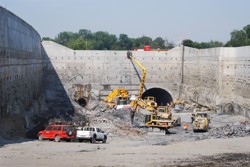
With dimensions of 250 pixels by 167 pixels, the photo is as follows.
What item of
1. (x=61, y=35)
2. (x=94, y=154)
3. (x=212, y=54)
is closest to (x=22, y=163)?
(x=94, y=154)

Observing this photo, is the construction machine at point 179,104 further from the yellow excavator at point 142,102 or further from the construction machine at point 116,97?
the construction machine at point 116,97

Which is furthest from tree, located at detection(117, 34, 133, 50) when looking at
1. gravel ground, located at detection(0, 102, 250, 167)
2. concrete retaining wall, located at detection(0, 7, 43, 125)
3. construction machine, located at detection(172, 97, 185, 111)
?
gravel ground, located at detection(0, 102, 250, 167)

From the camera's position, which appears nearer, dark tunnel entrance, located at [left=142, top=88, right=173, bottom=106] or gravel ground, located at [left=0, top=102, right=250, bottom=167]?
gravel ground, located at [left=0, top=102, right=250, bottom=167]

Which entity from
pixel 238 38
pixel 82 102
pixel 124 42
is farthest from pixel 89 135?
pixel 124 42

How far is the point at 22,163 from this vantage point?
17312 mm

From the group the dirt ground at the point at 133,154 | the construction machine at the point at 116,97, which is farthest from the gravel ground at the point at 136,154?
the construction machine at the point at 116,97

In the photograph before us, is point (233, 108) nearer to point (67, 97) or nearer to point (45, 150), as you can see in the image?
point (67, 97)

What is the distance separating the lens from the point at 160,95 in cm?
6512

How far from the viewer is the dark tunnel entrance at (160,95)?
61.7 m

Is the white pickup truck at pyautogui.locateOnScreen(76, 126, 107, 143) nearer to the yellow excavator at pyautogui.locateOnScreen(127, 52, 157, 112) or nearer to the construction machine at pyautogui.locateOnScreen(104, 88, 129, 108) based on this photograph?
the yellow excavator at pyautogui.locateOnScreen(127, 52, 157, 112)

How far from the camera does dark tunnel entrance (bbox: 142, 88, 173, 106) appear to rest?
61688 millimetres

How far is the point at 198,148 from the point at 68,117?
20.9m

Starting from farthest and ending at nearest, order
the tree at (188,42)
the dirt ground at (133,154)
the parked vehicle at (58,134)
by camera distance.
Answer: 1. the tree at (188,42)
2. the parked vehicle at (58,134)
3. the dirt ground at (133,154)

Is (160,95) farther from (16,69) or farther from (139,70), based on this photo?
(16,69)
